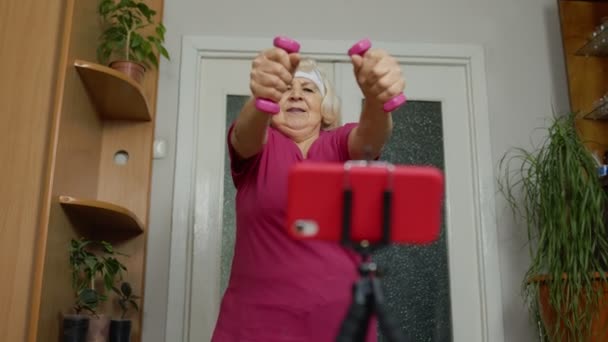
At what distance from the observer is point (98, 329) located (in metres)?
1.76

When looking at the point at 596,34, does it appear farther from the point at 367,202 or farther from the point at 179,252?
the point at 367,202

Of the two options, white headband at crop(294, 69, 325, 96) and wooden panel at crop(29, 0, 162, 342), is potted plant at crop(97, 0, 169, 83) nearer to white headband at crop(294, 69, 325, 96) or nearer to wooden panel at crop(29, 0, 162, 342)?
wooden panel at crop(29, 0, 162, 342)

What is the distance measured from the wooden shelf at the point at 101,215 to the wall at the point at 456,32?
1.04ft

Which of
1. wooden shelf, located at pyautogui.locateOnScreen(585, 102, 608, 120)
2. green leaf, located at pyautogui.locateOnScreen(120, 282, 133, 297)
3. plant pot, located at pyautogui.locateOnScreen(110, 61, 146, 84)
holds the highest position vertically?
plant pot, located at pyautogui.locateOnScreen(110, 61, 146, 84)

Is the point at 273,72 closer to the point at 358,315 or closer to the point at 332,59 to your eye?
the point at 358,315

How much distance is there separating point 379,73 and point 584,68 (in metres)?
1.84

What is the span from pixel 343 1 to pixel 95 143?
1075 mm

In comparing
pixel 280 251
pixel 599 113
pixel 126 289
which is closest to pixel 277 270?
pixel 280 251

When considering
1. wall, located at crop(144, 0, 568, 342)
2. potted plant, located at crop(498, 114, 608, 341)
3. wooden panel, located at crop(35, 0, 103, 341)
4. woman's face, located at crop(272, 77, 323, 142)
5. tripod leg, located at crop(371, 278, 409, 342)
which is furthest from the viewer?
wall, located at crop(144, 0, 568, 342)

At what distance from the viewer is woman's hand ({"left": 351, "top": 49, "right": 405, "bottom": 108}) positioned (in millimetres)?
818

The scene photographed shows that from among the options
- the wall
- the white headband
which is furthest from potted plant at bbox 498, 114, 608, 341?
the white headband

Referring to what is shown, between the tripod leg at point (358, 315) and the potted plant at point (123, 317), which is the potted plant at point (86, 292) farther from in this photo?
the tripod leg at point (358, 315)

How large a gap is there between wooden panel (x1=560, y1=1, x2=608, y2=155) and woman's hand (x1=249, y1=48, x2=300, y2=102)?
5.75 ft

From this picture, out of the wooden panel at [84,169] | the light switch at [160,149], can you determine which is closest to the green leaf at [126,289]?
the wooden panel at [84,169]
